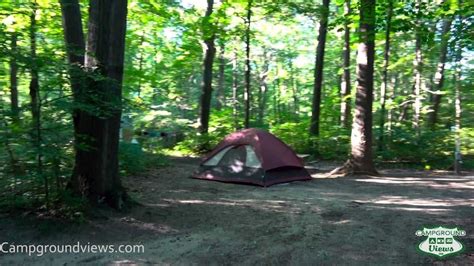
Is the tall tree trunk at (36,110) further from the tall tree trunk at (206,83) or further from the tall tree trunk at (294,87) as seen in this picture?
the tall tree trunk at (294,87)

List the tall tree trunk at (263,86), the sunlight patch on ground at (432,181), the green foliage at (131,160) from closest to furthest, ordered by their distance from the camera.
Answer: the sunlight patch on ground at (432,181) < the green foliage at (131,160) < the tall tree trunk at (263,86)

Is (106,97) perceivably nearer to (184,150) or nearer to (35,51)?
(35,51)

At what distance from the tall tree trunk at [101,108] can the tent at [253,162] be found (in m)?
4.24

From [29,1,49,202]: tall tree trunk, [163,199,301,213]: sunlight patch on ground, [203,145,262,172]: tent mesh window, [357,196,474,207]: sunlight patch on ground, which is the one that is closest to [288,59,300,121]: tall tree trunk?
[203,145,262,172]: tent mesh window

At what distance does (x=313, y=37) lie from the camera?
1460 inches

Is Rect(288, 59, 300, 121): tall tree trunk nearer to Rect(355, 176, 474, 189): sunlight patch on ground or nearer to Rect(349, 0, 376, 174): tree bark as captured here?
Rect(349, 0, 376, 174): tree bark

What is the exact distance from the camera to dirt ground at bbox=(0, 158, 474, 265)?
16.0 feet

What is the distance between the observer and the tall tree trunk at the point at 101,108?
251 inches

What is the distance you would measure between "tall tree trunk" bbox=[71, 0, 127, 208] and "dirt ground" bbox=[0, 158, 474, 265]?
1.75ft

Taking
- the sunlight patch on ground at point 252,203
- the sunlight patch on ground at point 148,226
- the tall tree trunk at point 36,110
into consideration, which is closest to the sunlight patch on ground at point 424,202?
the sunlight patch on ground at point 252,203

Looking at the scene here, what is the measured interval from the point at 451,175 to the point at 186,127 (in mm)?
11949

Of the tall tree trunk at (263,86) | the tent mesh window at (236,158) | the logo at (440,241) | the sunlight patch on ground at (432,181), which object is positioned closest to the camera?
the logo at (440,241)

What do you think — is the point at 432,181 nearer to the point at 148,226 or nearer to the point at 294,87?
the point at 148,226

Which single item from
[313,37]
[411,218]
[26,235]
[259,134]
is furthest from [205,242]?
[313,37]
